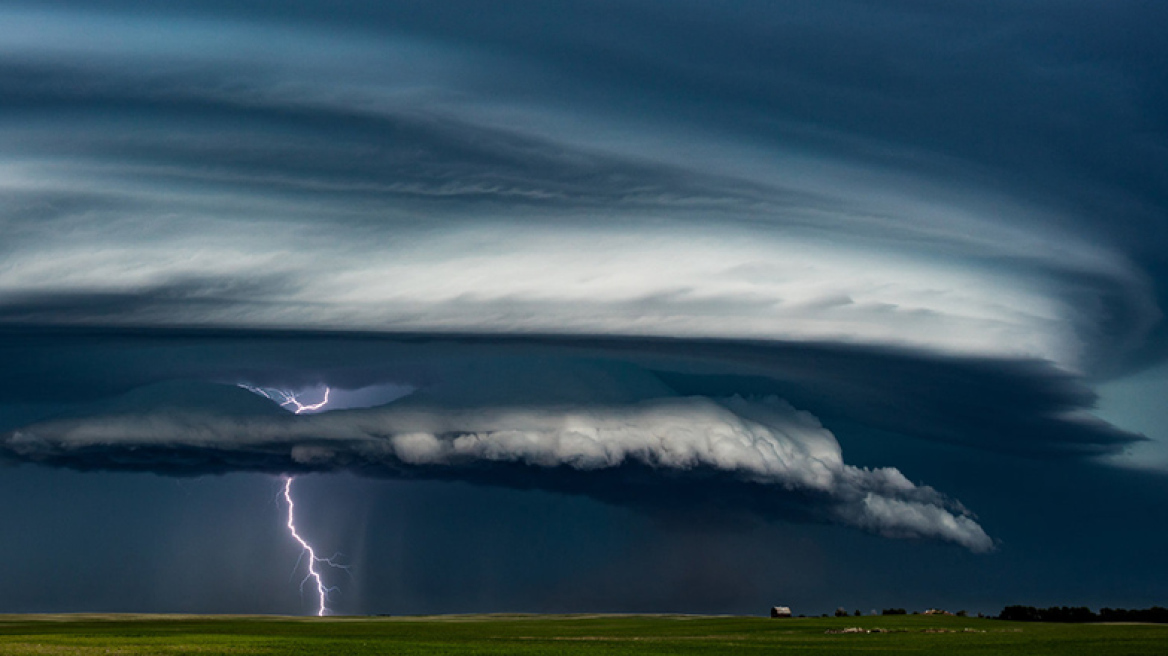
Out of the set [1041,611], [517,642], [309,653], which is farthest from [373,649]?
[1041,611]

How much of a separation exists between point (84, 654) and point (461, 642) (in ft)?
128

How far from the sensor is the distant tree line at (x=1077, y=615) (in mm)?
154375

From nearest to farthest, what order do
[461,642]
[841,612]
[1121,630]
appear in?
1. [461,642]
2. [1121,630]
3. [841,612]

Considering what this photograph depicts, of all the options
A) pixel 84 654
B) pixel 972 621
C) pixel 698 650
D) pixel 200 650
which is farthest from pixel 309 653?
pixel 972 621

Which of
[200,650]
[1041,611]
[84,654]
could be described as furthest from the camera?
[1041,611]

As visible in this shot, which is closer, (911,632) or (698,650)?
(698,650)

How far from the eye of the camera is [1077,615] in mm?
160000

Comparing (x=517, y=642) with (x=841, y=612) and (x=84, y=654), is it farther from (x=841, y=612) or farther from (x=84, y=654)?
(x=841, y=612)

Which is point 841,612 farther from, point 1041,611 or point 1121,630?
point 1121,630

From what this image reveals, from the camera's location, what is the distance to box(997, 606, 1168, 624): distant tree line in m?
154

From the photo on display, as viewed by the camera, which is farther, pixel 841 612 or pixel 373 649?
pixel 841 612

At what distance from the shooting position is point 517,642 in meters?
104

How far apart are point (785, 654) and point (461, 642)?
3188cm

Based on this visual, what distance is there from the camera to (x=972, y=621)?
152 m
